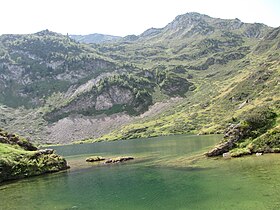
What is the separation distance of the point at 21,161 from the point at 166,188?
5012 centimetres

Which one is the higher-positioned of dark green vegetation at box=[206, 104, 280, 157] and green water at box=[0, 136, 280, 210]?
dark green vegetation at box=[206, 104, 280, 157]

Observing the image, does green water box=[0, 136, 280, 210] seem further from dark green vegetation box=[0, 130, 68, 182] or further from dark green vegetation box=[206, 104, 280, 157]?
→ dark green vegetation box=[206, 104, 280, 157]

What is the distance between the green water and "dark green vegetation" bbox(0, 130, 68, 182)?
6.51 m

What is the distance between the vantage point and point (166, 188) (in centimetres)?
5509

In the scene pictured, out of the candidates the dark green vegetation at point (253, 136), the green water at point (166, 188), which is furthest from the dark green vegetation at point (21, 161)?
the dark green vegetation at point (253, 136)

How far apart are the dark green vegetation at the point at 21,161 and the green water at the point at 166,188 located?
6.51 metres

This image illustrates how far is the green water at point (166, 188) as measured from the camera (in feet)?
144

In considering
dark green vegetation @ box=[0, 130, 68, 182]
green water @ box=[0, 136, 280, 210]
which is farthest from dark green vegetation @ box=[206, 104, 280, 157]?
dark green vegetation @ box=[0, 130, 68, 182]

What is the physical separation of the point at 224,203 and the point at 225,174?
18.3 metres

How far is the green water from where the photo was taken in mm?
44000

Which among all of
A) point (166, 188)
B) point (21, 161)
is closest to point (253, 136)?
point (166, 188)

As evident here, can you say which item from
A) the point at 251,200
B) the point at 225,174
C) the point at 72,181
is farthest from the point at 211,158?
the point at 251,200

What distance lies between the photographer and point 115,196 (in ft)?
179

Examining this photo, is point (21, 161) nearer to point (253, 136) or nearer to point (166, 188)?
point (166, 188)
